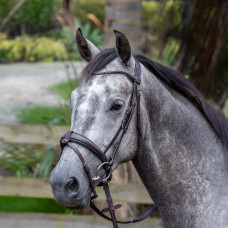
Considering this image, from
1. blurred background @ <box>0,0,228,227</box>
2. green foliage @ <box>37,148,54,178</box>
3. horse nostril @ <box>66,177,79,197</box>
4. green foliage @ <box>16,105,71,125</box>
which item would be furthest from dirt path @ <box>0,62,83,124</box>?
horse nostril @ <box>66,177,79,197</box>

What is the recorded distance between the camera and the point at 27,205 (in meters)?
4.22

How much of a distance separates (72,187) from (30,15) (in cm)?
1176

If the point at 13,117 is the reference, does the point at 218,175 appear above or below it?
above

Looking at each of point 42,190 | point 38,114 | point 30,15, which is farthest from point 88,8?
point 42,190

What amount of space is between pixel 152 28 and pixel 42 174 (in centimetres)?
1002

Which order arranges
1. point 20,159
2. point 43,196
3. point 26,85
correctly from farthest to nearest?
1. point 26,85
2. point 20,159
3. point 43,196

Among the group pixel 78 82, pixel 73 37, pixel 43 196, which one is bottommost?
pixel 43 196

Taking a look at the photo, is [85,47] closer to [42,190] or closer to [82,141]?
[82,141]

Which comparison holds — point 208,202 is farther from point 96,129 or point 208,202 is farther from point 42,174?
→ point 42,174

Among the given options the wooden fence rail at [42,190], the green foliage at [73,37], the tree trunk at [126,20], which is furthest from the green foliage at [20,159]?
the tree trunk at [126,20]

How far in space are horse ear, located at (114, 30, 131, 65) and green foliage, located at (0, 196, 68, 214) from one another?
244 centimetres

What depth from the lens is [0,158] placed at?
4867mm

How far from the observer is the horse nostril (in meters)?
1.91

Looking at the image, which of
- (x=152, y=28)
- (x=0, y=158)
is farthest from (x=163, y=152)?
(x=152, y=28)
